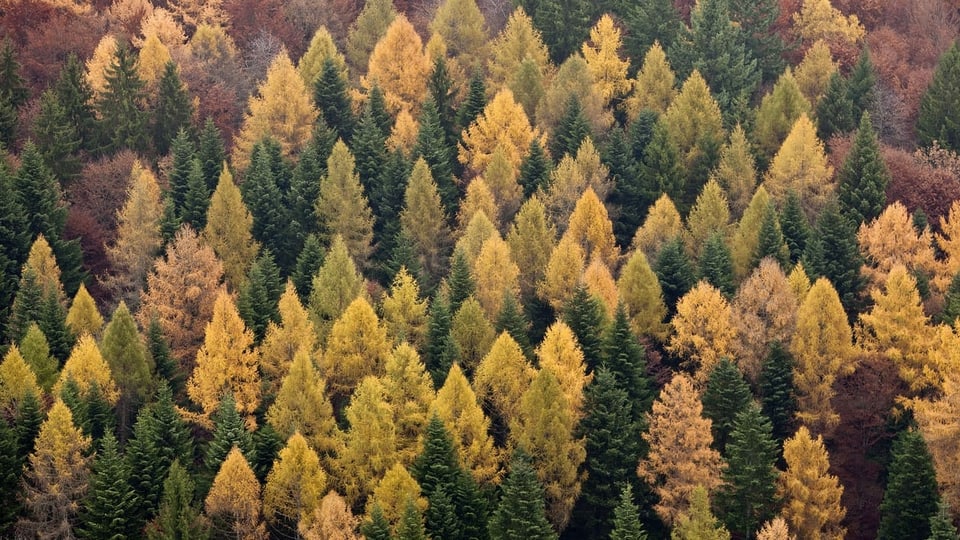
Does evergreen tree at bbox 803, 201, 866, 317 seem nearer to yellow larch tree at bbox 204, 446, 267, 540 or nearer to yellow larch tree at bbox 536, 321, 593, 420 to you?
yellow larch tree at bbox 536, 321, 593, 420

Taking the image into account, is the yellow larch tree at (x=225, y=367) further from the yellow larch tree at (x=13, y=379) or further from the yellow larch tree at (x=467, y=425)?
the yellow larch tree at (x=467, y=425)

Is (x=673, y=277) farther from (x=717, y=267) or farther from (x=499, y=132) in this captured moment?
(x=499, y=132)

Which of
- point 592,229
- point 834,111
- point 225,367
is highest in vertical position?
point 834,111

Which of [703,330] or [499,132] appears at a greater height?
[499,132]

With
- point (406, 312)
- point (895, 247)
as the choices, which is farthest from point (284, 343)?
point (895, 247)

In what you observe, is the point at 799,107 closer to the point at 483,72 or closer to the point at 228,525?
the point at 483,72

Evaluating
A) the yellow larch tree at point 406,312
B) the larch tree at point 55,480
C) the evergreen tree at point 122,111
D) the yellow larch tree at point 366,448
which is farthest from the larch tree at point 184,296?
the evergreen tree at point 122,111

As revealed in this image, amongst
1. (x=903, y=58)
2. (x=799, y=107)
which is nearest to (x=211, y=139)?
(x=799, y=107)
